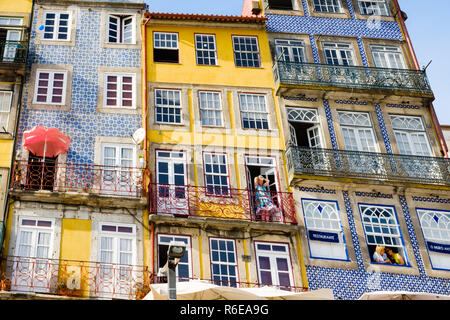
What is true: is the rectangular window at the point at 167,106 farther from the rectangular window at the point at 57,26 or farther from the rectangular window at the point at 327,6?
the rectangular window at the point at 327,6

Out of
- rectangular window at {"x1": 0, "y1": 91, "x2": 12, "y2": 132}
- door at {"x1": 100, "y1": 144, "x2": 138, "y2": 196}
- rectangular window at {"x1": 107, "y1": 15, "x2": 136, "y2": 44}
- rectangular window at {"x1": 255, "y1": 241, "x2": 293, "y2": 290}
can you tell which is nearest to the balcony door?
door at {"x1": 100, "y1": 144, "x2": 138, "y2": 196}

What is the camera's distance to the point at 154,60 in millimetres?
19344

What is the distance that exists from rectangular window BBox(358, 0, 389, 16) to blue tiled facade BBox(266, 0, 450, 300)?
366mm

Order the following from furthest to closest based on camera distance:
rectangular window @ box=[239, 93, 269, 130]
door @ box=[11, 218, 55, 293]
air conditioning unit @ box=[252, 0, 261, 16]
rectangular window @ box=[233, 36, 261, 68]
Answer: air conditioning unit @ box=[252, 0, 261, 16] → rectangular window @ box=[233, 36, 261, 68] → rectangular window @ box=[239, 93, 269, 130] → door @ box=[11, 218, 55, 293]

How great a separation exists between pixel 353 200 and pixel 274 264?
2.85m

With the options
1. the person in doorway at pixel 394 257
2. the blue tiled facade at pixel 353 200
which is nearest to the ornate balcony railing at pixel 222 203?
the blue tiled facade at pixel 353 200

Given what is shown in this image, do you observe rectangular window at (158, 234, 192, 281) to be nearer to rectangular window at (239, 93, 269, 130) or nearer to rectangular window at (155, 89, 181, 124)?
rectangular window at (155, 89, 181, 124)

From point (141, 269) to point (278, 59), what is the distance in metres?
7.61

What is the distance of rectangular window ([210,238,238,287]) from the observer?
15.7 m

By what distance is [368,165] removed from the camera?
17.9 metres

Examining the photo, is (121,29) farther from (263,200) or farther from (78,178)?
(263,200)

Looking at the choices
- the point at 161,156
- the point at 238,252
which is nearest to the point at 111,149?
the point at 161,156
